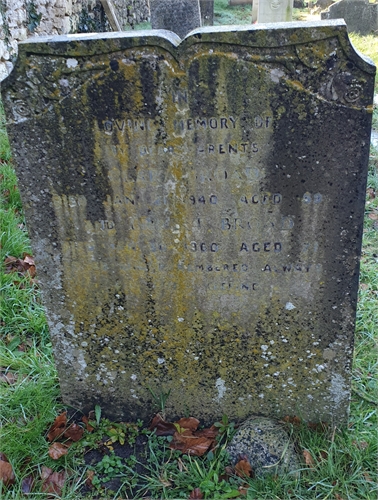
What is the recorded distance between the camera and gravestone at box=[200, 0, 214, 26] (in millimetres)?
14188

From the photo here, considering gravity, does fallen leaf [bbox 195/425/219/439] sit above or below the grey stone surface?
below

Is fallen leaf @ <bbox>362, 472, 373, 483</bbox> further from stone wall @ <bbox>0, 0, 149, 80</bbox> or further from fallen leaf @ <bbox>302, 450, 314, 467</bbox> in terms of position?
stone wall @ <bbox>0, 0, 149, 80</bbox>

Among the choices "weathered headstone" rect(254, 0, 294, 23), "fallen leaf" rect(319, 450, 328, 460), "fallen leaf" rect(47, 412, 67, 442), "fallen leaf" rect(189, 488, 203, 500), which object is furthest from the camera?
"weathered headstone" rect(254, 0, 294, 23)

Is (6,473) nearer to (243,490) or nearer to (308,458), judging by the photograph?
(243,490)

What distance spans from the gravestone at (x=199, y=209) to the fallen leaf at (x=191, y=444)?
15cm

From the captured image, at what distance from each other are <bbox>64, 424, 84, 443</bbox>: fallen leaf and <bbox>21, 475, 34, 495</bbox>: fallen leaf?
266 millimetres

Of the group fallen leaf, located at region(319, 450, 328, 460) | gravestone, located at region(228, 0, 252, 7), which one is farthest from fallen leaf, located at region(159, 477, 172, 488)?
gravestone, located at region(228, 0, 252, 7)

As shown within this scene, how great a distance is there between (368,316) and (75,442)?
2085 mm

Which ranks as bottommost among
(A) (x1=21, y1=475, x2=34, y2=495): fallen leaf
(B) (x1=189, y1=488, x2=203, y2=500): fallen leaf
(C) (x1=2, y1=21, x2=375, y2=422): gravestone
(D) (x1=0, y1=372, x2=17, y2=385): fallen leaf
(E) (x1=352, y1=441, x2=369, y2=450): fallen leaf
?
(B) (x1=189, y1=488, x2=203, y2=500): fallen leaf

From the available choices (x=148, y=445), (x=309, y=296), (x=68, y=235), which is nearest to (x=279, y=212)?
(x=309, y=296)

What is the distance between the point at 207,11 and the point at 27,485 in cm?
1484

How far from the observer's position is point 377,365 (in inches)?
111

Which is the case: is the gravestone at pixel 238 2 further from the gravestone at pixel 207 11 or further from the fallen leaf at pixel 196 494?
the fallen leaf at pixel 196 494

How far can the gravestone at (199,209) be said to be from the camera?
184 cm
